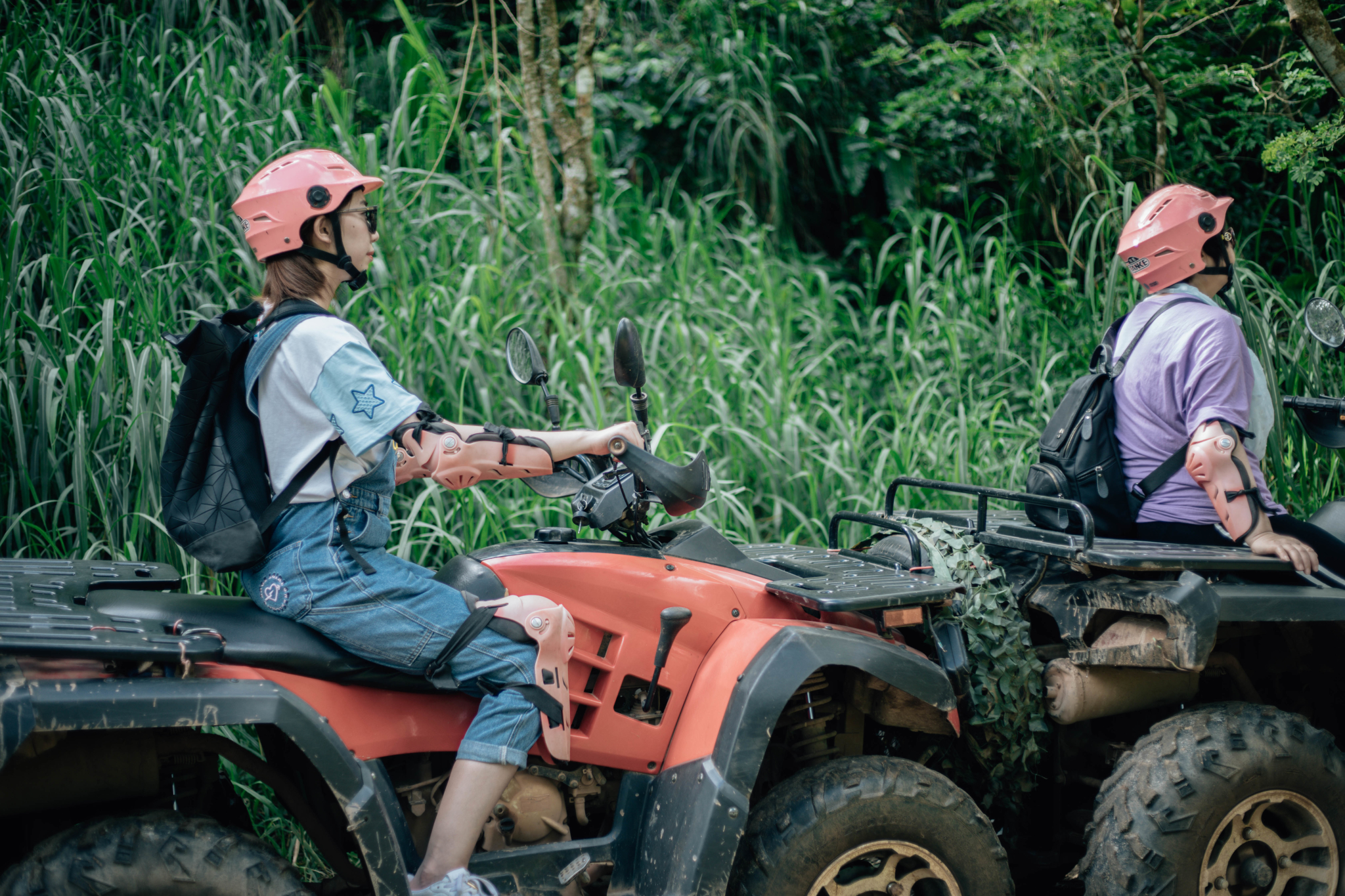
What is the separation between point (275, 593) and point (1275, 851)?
9.19 ft

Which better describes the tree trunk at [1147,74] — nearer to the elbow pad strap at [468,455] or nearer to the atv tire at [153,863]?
the elbow pad strap at [468,455]

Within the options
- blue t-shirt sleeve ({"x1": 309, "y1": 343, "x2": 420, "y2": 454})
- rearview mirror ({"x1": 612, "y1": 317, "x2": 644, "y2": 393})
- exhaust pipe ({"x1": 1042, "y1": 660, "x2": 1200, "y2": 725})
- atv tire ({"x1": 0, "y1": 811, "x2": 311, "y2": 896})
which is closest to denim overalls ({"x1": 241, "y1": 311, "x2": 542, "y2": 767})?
blue t-shirt sleeve ({"x1": 309, "y1": 343, "x2": 420, "y2": 454})

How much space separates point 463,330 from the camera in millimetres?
4996

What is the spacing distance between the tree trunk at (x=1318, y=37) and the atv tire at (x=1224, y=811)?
250 centimetres

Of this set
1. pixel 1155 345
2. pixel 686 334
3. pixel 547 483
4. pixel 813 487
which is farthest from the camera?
pixel 686 334

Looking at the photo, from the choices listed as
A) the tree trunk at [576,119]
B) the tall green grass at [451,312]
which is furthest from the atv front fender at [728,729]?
the tree trunk at [576,119]

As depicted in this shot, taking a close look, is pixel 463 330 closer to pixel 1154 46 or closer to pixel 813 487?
pixel 813 487

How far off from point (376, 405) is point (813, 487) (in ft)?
9.77

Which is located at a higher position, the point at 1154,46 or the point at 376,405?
the point at 1154,46

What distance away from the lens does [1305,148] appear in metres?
4.29

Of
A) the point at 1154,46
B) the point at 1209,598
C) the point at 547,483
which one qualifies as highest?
the point at 1154,46

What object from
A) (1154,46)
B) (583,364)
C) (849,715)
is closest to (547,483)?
(849,715)

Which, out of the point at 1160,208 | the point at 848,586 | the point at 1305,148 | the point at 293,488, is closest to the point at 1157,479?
the point at 1160,208

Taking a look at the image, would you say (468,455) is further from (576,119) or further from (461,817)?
(576,119)
